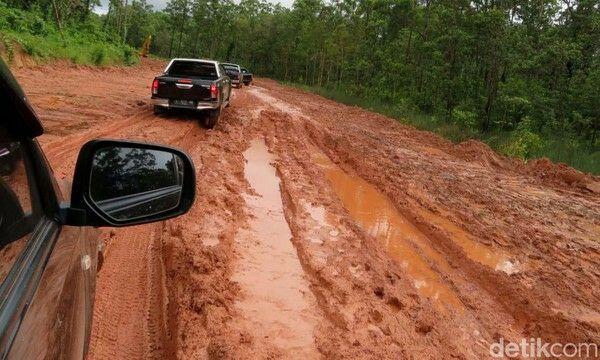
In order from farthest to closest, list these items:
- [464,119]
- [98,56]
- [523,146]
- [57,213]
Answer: [98,56], [464,119], [523,146], [57,213]

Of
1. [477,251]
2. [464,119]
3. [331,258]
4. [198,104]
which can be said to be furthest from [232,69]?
[331,258]

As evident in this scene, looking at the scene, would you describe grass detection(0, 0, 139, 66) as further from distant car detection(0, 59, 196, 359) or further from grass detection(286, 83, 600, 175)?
distant car detection(0, 59, 196, 359)

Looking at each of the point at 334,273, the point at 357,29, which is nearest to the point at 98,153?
the point at 334,273

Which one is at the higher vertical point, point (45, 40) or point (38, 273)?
point (45, 40)

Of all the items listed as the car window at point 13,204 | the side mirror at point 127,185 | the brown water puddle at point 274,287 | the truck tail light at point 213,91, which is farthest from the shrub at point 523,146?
the car window at point 13,204

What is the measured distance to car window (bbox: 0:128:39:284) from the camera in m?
1.22

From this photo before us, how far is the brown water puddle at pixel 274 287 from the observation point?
11.9 ft

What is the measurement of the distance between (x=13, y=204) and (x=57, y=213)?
0.25 meters

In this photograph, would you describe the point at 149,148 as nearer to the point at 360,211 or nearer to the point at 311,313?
the point at 311,313

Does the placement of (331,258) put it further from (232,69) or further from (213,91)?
(232,69)

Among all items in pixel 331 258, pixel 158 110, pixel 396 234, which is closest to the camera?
pixel 331 258

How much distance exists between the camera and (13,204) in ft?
4.26

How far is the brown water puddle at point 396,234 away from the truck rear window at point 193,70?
5073 mm

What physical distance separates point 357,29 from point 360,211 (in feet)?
105
